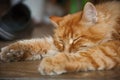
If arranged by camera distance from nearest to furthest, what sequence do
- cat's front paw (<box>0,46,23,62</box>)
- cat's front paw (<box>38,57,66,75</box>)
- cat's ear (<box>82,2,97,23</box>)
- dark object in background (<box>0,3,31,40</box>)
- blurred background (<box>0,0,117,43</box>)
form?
cat's front paw (<box>38,57,66,75</box>) → cat's ear (<box>82,2,97,23</box>) → cat's front paw (<box>0,46,23,62</box>) → blurred background (<box>0,0,117,43</box>) → dark object in background (<box>0,3,31,40</box>)

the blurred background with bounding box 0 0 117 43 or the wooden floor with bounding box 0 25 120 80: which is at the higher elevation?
the blurred background with bounding box 0 0 117 43

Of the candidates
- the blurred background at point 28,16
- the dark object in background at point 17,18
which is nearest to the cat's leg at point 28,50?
the blurred background at point 28,16

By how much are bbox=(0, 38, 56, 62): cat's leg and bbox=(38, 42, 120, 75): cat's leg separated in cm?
30

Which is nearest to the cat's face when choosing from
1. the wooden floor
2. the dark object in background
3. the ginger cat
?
the ginger cat

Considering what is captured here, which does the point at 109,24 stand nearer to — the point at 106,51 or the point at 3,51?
the point at 106,51

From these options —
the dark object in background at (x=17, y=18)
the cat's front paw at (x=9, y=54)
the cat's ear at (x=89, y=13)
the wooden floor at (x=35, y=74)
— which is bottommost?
the wooden floor at (x=35, y=74)

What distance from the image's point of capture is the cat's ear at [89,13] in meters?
1.68

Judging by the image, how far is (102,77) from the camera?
155 cm

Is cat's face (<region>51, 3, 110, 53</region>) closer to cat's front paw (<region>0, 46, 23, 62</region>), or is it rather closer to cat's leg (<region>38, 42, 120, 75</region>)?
cat's leg (<region>38, 42, 120, 75</region>)

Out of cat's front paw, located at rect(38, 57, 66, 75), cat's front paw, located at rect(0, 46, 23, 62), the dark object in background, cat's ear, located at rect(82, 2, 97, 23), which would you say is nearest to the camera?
cat's front paw, located at rect(38, 57, 66, 75)

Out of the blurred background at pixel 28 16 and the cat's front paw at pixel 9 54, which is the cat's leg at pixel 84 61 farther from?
the blurred background at pixel 28 16

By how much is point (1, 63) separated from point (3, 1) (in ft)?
8.45

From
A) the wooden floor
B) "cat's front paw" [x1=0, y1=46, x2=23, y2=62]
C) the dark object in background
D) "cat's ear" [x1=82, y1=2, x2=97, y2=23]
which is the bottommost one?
the wooden floor

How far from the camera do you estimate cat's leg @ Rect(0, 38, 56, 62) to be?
1813mm
